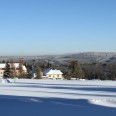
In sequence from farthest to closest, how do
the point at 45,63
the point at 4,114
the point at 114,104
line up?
the point at 45,63, the point at 114,104, the point at 4,114

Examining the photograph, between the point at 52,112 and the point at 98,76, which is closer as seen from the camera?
the point at 52,112

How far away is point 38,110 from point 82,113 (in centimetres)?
175

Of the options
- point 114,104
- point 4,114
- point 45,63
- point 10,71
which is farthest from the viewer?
point 45,63

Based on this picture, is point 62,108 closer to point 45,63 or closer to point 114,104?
point 114,104

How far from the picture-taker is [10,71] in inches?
2773

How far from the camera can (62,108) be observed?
1494 centimetres

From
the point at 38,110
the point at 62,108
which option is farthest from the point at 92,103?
the point at 38,110

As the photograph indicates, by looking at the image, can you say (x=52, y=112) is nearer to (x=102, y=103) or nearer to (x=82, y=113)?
(x=82, y=113)

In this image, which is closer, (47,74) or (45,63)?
(47,74)

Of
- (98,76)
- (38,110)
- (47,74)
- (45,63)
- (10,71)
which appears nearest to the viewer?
(38,110)

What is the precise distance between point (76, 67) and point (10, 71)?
1178cm

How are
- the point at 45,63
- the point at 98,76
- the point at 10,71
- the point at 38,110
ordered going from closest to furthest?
the point at 38,110 < the point at 10,71 < the point at 98,76 < the point at 45,63

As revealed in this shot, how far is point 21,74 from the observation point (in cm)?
7325

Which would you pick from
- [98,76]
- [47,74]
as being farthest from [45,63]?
[98,76]
